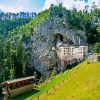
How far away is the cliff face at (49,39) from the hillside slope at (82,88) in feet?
279

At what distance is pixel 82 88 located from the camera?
60.9m

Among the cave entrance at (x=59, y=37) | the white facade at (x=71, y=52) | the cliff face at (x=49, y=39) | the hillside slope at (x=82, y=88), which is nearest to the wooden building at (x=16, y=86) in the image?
the hillside slope at (x=82, y=88)

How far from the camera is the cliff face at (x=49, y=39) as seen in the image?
162 m

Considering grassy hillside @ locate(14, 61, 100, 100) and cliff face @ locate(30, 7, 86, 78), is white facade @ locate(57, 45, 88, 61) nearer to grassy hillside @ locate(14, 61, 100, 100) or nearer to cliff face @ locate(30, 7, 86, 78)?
cliff face @ locate(30, 7, 86, 78)

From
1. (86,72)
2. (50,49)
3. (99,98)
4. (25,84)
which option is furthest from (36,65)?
(99,98)

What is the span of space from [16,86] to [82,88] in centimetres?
2607

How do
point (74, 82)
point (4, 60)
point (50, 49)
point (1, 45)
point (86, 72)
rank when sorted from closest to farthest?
point (74, 82), point (86, 72), point (4, 60), point (1, 45), point (50, 49)

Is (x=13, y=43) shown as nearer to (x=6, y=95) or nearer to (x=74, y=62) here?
(x=74, y=62)

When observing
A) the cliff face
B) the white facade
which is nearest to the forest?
the cliff face

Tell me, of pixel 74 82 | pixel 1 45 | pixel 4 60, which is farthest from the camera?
pixel 1 45

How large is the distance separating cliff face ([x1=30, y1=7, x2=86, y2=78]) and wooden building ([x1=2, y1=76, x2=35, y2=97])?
75013mm

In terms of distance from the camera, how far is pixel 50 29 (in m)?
165

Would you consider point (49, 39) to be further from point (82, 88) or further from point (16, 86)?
point (82, 88)

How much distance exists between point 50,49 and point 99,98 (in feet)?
363
